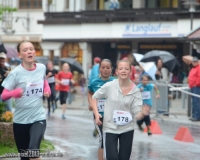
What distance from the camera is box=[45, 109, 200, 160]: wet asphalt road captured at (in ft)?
46.2

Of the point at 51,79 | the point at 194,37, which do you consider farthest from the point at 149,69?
the point at 51,79

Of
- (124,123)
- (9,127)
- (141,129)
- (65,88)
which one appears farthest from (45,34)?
(124,123)

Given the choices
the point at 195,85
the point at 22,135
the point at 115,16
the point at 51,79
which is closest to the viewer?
the point at 22,135

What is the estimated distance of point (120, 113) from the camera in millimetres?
9836

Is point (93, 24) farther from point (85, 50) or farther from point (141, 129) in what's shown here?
point (141, 129)

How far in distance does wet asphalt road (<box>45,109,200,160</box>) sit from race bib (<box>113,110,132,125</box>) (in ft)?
12.0

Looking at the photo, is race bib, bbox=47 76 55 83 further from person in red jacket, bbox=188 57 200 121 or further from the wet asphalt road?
person in red jacket, bbox=188 57 200 121

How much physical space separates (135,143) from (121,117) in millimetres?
6601

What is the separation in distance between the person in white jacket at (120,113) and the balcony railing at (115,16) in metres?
28.6

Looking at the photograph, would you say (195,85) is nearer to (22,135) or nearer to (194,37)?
(194,37)

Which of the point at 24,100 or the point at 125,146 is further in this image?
the point at 125,146

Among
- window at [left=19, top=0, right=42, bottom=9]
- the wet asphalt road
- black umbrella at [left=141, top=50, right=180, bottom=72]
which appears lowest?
the wet asphalt road

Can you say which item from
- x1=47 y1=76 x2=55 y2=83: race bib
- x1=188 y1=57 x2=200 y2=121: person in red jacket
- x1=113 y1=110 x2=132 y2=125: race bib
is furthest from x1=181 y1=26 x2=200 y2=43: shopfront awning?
x1=113 y1=110 x2=132 y2=125: race bib

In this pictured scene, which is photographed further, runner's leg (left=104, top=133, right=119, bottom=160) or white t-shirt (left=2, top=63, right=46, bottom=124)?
runner's leg (left=104, top=133, right=119, bottom=160)
